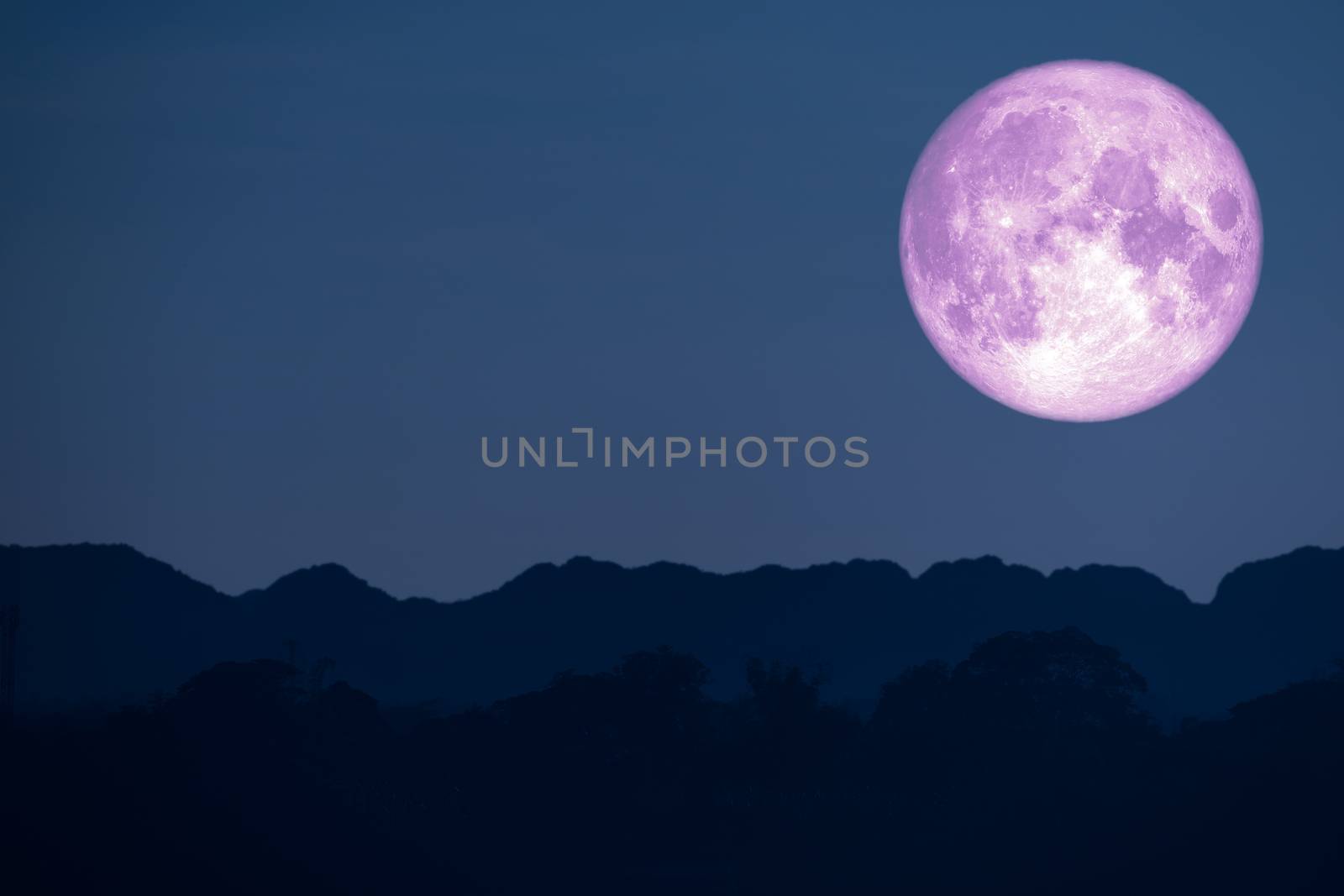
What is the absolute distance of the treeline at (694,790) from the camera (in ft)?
242

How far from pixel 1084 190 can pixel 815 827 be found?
5429 cm

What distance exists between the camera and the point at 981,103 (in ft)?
125

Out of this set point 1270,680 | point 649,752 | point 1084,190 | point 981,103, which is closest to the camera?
point 1084,190

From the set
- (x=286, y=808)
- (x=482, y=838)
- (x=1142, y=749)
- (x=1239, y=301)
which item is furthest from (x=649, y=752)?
(x=1239, y=301)

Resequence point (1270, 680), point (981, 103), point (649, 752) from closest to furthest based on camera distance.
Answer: point (981, 103) < point (649, 752) < point (1270, 680)

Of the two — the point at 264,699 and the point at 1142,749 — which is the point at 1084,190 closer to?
the point at 1142,749

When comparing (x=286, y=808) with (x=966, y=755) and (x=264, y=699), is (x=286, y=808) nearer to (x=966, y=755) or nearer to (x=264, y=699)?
(x=264, y=699)

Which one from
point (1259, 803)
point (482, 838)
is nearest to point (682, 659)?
point (482, 838)

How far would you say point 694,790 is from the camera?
300 ft

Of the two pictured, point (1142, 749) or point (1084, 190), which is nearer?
point (1084, 190)

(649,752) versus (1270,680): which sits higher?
(1270,680)

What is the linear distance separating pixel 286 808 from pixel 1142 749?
155ft

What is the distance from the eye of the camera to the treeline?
242 feet

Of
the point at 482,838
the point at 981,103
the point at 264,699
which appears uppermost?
the point at 981,103
